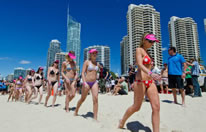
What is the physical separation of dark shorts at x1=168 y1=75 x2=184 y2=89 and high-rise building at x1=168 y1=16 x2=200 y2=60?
422 feet

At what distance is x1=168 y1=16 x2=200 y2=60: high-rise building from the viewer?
115 m

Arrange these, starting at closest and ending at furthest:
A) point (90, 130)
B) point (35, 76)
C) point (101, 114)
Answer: point (90, 130) → point (101, 114) → point (35, 76)

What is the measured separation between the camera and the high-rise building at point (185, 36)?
11494 centimetres

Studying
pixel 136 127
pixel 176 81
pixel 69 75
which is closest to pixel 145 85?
pixel 136 127

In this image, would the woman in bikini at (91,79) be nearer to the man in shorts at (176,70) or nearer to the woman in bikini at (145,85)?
the woman in bikini at (145,85)

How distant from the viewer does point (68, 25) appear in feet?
548

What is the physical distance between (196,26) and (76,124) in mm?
153421

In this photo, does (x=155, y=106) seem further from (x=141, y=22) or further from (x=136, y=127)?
(x=141, y=22)

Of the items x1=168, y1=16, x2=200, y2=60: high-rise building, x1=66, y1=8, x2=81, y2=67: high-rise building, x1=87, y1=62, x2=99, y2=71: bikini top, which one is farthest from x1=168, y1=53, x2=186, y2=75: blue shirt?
x1=66, y1=8, x2=81, y2=67: high-rise building

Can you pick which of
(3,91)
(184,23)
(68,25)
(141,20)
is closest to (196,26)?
(184,23)

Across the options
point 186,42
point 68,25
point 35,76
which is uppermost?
Answer: point 68,25

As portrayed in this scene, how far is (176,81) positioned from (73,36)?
6483 inches

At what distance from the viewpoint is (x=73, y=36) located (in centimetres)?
16100

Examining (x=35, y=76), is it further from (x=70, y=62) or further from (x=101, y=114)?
(x=101, y=114)
